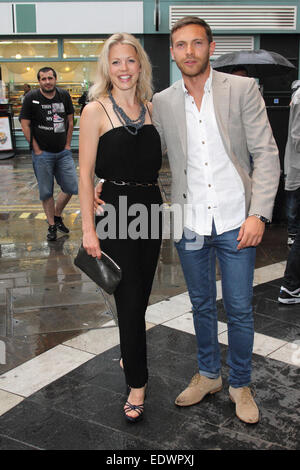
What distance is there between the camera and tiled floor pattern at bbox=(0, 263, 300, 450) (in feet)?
9.16

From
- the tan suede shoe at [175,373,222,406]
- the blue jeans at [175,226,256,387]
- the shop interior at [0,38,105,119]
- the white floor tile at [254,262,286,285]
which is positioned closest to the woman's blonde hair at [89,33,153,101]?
the blue jeans at [175,226,256,387]

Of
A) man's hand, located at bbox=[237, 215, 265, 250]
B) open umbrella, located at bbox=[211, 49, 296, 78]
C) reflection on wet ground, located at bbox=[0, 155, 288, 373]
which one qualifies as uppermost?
open umbrella, located at bbox=[211, 49, 296, 78]

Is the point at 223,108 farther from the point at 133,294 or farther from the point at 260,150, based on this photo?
the point at 133,294


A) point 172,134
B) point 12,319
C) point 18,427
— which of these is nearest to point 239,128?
point 172,134

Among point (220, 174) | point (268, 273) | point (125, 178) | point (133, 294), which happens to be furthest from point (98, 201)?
point (268, 273)

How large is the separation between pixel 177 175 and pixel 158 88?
44.9ft

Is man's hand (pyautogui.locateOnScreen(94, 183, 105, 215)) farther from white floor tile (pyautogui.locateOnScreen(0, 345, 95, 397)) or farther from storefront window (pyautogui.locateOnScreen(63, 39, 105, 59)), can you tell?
storefront window (pyautogui.locateOnScreen(63, 39, 105, 59))

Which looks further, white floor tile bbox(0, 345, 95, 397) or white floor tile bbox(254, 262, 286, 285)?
white floor tile bbox(254, 262, 286, 285)

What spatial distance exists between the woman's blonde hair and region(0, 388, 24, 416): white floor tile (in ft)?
5.67

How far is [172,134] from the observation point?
291cm

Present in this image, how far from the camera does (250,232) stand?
109 inches

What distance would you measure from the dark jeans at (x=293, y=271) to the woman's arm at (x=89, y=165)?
228cm

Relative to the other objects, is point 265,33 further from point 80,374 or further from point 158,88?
point 80,374

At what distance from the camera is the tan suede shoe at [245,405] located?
2928mm
